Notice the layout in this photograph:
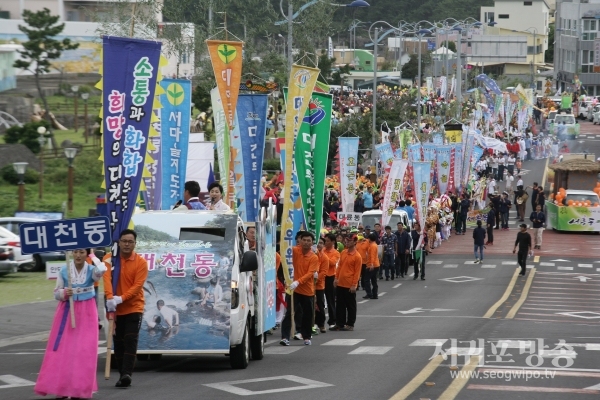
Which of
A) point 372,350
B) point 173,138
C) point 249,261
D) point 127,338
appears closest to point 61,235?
point 127,338

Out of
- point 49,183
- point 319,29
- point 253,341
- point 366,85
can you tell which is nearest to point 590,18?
point 366,85

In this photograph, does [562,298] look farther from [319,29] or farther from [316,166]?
[319,29]

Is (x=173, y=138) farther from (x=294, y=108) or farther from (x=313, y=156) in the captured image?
(x=294, y=108)

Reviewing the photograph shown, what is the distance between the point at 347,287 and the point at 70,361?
32.0 ft

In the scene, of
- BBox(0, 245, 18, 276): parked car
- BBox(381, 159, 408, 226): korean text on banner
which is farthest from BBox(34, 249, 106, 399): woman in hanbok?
BBox(381, 159, 408, 226): korean text on banner

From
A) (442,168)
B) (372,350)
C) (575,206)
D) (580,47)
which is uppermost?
(580,47)

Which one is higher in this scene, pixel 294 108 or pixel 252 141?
pixel 294 108

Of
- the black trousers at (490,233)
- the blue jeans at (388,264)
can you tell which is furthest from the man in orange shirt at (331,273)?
the black trousers at (490,233)

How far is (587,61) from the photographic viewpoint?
14600 centimetres

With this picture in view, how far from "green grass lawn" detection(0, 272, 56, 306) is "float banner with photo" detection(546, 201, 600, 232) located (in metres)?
25.6

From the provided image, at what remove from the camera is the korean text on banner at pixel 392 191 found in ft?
130

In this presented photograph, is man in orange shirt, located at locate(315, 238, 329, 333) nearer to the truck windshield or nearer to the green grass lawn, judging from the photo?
the truck windshield

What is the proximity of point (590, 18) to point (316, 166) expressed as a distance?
127 m

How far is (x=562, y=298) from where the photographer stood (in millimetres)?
31172
